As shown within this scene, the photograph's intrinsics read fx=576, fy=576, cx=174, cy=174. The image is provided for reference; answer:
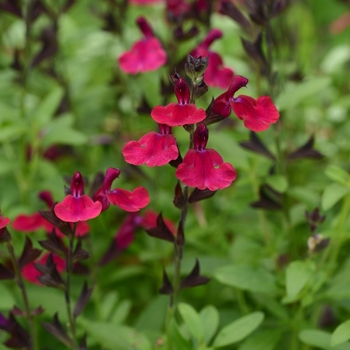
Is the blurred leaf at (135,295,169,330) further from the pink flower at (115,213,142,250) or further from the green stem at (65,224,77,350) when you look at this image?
the green stem at (65,224,77,350)

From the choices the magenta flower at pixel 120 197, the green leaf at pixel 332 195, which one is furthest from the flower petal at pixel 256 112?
the green leaf at pixel 332 195

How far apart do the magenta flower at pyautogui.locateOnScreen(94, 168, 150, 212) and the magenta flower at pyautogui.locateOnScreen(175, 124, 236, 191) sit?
13cm

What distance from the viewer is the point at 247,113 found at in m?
0.96

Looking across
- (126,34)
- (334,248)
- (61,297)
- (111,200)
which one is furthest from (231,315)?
(126,34)

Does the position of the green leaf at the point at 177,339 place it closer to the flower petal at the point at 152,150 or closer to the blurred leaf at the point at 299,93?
the flower petal at the point at 152,150

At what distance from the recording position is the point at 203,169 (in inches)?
36.1

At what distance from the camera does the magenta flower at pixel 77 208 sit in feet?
3.04

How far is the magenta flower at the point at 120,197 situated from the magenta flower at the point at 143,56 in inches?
21.3

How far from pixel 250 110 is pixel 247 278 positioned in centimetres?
43

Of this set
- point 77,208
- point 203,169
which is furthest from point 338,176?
point 77,208

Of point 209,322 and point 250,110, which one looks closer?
point 250,110

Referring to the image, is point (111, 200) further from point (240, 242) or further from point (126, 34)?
point (126, 34)

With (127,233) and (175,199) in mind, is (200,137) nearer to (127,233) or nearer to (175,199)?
(175,199)

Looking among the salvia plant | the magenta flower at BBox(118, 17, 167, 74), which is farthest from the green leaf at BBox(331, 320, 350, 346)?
the magenta flower at BBox(118, 17, 167, 74)
